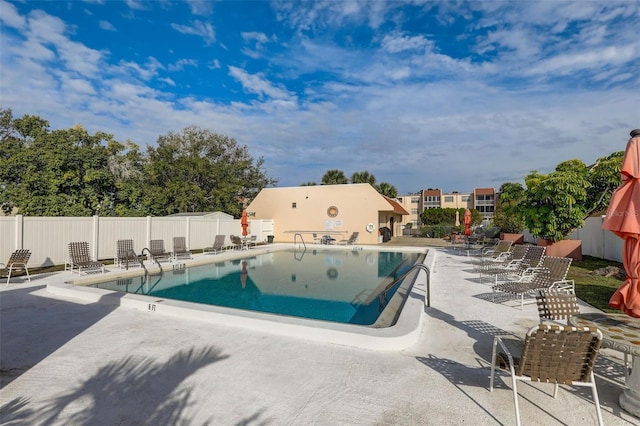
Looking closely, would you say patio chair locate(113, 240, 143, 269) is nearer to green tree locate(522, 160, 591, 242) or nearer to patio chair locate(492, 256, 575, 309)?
patio chair locate(492, 256, 575, 309)

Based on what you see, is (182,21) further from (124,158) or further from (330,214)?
(124,158)

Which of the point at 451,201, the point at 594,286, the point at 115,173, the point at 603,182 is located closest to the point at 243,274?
the point at 594,286

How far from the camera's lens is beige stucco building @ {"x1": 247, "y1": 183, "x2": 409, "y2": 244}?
24.5 meters

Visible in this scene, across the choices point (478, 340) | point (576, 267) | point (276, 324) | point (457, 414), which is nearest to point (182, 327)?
point (276, 324)

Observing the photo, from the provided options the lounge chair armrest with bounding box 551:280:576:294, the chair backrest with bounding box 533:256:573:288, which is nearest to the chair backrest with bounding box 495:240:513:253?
the chair backrest with bounding box 533:256:573:288

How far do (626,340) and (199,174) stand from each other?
32127 millimetres

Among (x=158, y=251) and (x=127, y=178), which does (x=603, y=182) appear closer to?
(x=158, y=251)

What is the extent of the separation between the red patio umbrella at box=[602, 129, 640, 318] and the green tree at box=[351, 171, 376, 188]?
33.5 meters

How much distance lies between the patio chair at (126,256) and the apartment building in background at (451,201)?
5734 centimetres

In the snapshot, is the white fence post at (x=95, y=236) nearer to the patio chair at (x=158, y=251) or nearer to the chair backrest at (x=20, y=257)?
the patio chair at (x=158, y=251)

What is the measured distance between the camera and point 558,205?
13.8m

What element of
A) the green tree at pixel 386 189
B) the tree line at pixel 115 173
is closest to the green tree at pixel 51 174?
the tree line at pixel 115 173

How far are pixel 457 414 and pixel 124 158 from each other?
30.8m

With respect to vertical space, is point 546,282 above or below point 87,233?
below
